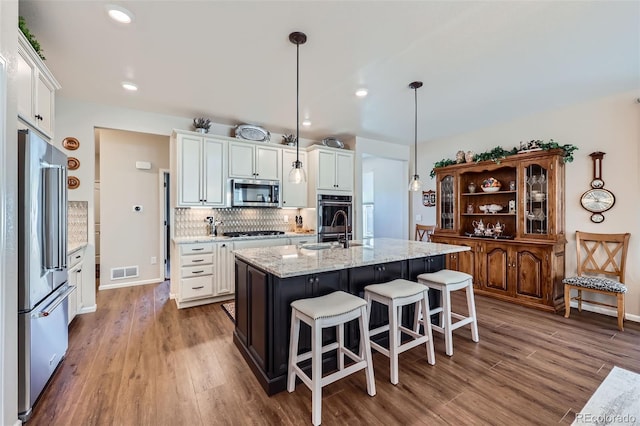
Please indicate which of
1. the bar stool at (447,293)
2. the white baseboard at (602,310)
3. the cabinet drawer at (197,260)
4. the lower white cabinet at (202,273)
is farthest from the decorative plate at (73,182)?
the white baseboard at (602,310)

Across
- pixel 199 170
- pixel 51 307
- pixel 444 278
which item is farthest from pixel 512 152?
pixel 51 307

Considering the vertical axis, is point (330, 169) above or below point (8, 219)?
above

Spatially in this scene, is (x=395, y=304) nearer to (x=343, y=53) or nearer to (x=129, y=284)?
(x=343, y=53)

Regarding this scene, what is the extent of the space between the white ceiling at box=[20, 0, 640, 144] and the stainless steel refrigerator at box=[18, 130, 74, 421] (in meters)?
1.06

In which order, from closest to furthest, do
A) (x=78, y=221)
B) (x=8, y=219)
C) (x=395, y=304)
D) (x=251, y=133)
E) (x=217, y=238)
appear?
(x=8, y=219) < (x=395, y=304) < (x=78, y=221) < (x=217, y=238) < (x=251, y=133)

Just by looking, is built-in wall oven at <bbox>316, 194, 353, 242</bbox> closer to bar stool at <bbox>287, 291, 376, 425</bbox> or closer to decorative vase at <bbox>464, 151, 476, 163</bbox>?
decorative vase at <bbox>464, 151, 476, 163</bbox>

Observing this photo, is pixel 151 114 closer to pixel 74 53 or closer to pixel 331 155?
pixel 74 53

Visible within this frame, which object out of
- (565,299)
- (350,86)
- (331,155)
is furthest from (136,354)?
(565,299)

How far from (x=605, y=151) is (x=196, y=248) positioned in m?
5.24

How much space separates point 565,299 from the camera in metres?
3.35

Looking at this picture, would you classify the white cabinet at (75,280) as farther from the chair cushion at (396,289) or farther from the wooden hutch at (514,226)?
the wooden hutch at (514,226)

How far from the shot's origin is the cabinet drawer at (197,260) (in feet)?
12.0

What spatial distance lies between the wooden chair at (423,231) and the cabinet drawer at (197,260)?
367 centimetres

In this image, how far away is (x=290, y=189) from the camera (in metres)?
4.75
